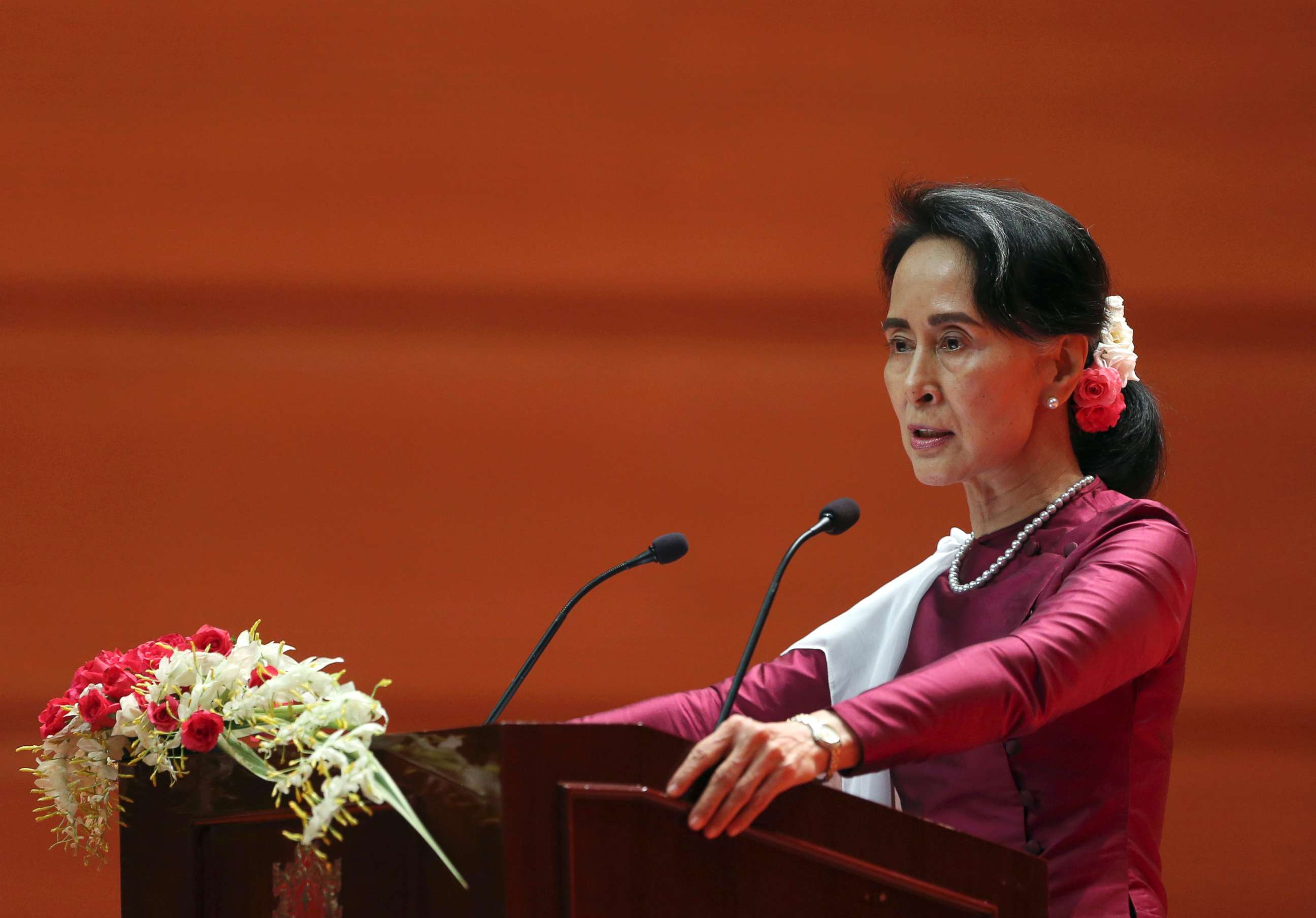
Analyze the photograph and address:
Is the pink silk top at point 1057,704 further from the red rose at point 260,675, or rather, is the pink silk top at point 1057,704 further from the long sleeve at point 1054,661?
the red rose at point 260,675

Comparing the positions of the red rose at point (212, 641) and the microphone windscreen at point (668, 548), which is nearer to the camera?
the red rose at point (212, 641)

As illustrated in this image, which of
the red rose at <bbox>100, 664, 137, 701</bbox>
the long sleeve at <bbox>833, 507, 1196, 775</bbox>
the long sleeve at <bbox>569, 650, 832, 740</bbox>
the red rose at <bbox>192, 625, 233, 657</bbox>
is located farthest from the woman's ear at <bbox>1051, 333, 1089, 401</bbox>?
the red rose at <bbox>100, 664, 137, 701</bbox>

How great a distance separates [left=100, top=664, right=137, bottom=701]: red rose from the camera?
1.78m

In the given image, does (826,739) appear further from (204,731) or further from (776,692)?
(776,692)

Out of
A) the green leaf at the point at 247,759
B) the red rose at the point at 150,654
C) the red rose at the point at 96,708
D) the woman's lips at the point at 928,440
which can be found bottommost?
the green leaf at the point at 247,759

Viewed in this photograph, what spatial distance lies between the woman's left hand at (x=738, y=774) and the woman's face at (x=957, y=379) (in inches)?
31.5

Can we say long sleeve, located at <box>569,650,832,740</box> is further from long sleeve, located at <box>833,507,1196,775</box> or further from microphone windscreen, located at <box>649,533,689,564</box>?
long sleeve, located at <box>833,507,1196,775</box>

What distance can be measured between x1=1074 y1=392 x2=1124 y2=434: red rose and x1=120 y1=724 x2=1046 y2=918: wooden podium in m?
0.82

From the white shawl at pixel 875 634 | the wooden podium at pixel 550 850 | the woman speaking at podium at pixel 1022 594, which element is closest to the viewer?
the wooden podium at pixel 550 850

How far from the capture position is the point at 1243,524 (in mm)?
3459

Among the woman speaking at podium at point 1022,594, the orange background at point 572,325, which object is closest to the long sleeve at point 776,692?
the woman speaking at podium at point 1022,594

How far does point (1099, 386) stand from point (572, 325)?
1.56 m

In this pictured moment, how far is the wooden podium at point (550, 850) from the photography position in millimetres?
1344

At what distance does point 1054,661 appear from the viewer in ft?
5.65
